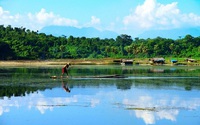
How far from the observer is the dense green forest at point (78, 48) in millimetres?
67312

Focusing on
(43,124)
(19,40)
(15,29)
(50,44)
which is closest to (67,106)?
(43,124)

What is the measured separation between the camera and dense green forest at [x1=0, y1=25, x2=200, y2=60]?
67.3 metres

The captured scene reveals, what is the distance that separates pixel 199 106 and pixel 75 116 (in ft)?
16.4

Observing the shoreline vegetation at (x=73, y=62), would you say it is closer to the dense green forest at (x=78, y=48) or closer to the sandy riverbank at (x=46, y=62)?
the sandy riverbank at (x=46, y=62)

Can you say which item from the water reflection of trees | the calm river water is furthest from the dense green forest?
the calm river water

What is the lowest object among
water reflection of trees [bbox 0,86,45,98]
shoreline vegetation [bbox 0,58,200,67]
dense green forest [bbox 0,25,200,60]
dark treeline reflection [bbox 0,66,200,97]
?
shoreline vegetation [bbox 0,58,200,67]

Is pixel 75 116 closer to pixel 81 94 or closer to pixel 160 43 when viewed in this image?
pixel 81 94

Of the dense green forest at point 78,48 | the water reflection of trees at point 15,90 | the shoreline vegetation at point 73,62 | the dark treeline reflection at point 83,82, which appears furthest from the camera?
the dense green forest at point 78,48

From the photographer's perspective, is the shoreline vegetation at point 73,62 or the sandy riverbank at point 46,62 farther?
the shoreline vegetation at point 73,62

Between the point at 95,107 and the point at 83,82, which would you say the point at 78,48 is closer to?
the point at 83,82

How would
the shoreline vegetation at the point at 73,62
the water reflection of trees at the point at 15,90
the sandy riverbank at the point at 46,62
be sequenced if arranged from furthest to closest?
the shoreline vegetation at the point at 73,62, the sandy riverbank at the point at 46,62, the water reflection of trees at the point at 15,90

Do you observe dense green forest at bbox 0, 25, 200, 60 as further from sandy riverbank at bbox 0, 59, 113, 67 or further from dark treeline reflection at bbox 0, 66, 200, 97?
dark treeline reflection at bbox 0, 66, 200, 97

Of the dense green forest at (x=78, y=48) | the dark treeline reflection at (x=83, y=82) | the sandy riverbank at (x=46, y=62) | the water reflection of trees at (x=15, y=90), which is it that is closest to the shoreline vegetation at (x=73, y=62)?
the sandy riverbank at (x=46, y=62)

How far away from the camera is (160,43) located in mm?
77938
